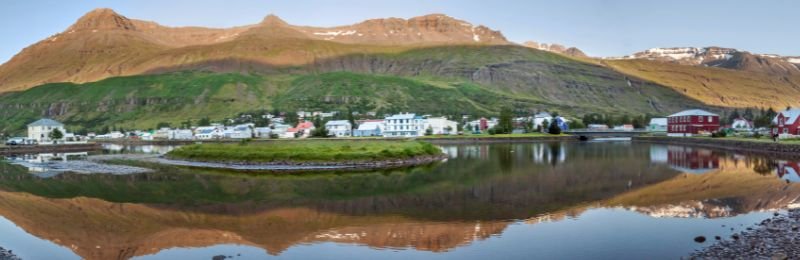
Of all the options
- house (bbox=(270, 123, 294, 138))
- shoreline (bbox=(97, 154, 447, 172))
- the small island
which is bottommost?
shoreline (bbox=(97, 154, 447, 172))

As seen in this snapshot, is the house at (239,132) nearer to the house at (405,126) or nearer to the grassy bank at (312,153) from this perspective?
the house at (405,126)

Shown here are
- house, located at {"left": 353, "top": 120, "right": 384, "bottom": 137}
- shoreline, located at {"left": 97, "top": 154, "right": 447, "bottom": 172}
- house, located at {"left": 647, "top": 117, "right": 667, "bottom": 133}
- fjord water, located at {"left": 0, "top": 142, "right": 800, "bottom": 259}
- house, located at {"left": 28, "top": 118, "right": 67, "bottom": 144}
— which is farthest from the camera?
house, located at {"left": 647, "top": 117, "right": 667, "bottom": 133}

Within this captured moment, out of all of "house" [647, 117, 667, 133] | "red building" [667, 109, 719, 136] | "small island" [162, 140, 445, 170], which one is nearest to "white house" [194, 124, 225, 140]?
"small island" [162, 140, 445, 170]

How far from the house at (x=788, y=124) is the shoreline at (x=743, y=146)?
741 cm

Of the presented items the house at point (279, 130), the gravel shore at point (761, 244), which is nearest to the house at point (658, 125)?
the house at point (279, 130)

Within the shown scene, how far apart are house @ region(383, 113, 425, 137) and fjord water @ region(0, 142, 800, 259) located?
73472mm

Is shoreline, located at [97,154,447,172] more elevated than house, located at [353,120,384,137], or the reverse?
house, located at [353,120,384,137]

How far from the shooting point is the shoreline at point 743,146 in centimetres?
5919

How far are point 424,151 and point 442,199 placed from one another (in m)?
30.3

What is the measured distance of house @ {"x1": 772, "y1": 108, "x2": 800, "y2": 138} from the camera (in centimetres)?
7644

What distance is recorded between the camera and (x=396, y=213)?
27266mm

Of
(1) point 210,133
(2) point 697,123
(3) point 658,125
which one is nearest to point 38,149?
(1) point 210,133

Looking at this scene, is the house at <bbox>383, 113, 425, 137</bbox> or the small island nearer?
the small island

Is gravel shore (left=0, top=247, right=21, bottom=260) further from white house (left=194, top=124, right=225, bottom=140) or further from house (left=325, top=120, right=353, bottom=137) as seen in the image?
white house (left=194, top=124, right=225, bottom=140)
